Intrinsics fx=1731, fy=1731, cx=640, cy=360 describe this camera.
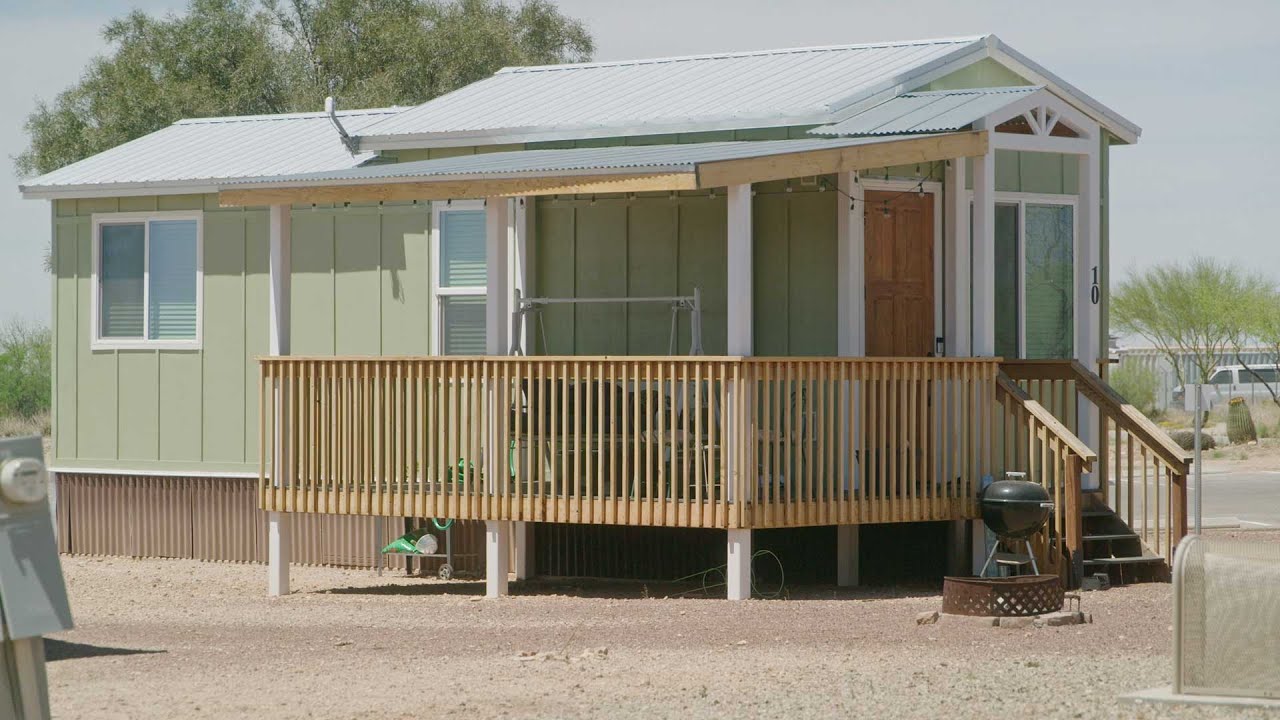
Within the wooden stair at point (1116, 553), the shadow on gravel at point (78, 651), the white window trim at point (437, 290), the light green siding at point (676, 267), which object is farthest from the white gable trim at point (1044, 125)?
the shadow on gravel at point (78, 651)

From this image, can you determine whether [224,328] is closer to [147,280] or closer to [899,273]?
[147,280]

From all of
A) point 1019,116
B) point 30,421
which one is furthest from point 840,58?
point 30,421

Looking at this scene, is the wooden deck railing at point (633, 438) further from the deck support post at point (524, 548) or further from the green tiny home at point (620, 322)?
the deck support post at point (524, 548)

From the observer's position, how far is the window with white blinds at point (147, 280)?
15.3 m

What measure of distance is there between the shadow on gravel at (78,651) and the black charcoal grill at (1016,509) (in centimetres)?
524

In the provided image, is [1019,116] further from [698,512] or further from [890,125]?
[698,512]

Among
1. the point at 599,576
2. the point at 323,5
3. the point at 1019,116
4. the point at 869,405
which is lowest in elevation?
the point at 599,576

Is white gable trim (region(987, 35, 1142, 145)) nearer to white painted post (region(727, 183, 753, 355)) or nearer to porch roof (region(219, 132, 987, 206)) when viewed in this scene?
porch roof (region(219, 132, 987, 206))

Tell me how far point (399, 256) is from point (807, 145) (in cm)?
433

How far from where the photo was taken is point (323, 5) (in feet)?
112

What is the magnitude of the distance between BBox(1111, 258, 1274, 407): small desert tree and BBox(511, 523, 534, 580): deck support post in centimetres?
2895

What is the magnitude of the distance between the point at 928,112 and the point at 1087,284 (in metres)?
2.37

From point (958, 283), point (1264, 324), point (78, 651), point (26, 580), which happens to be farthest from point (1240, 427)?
point (26, 580)

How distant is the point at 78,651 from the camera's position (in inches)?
372
